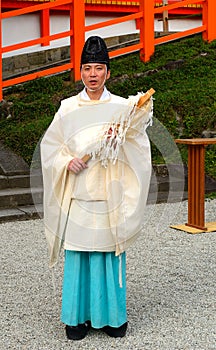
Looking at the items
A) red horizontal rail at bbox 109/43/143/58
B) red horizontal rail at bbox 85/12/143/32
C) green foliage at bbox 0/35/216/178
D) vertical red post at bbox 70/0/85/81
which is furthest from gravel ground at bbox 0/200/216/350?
red horizontal rail at bbox 109/43/143/58

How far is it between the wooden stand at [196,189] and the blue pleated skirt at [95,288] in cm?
319

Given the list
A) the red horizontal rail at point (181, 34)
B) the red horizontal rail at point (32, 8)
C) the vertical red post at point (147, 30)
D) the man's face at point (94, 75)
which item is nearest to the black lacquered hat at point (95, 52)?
the man's face at point (94, 75)

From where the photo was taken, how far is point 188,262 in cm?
607

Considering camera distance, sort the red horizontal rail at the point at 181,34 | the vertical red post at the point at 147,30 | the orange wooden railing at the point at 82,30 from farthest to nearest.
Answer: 1. the red horizontal rail at the point at 181,34
2. the vertical red post at the point at 147,30
3. the orange wooden railing at the point at 82,30

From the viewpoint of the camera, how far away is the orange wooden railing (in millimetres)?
10305

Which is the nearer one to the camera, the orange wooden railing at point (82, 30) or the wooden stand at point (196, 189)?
the wooden stand at point (196, 189)

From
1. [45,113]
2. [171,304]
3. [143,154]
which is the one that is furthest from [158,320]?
[45,113]

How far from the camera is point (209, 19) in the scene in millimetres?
11953

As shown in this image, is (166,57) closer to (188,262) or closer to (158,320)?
(188,262)

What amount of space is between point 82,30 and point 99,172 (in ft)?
21.7

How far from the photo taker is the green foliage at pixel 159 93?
31.1 feet

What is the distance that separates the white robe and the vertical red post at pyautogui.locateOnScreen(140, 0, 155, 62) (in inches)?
280

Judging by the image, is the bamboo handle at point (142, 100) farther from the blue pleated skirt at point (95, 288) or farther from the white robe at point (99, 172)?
the blue pleated skirt at point (95, 288)

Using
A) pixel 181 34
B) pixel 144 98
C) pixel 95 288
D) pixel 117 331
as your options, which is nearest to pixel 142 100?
pixel 144 98
